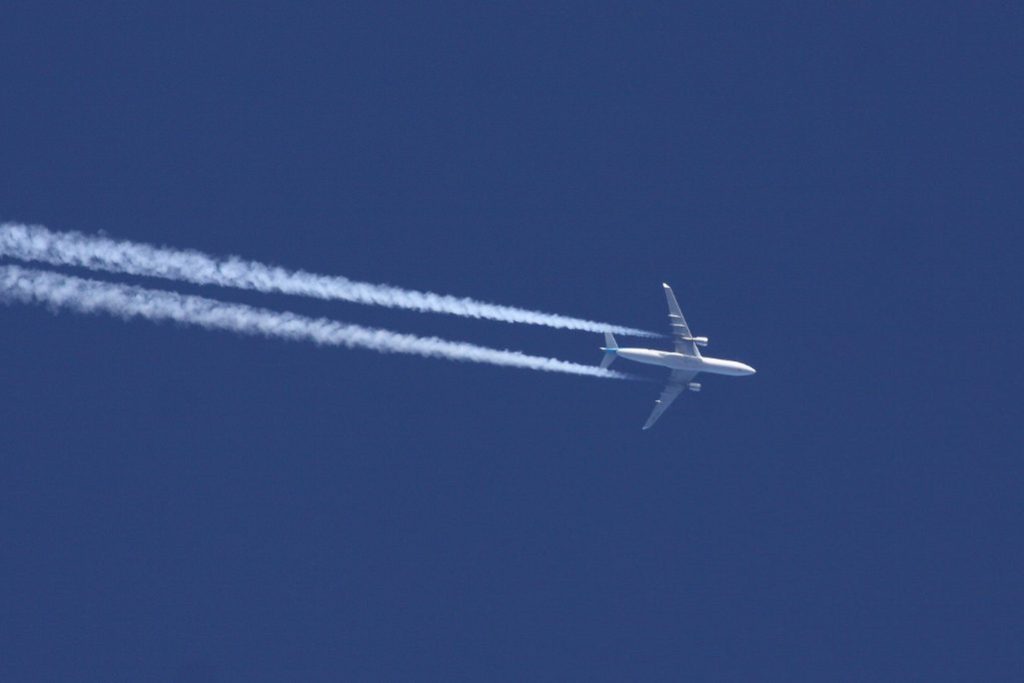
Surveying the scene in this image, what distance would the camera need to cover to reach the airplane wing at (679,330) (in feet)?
297

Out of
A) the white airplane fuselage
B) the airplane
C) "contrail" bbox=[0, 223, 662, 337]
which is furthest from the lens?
the white airplane fuselage

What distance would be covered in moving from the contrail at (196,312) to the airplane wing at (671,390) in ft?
39.9

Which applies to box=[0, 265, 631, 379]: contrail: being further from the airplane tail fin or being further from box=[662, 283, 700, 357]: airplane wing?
box=[662, 283, 700, 357]: airplane wing

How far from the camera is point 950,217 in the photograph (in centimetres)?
11350

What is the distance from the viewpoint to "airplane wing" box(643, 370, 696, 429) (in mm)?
94188

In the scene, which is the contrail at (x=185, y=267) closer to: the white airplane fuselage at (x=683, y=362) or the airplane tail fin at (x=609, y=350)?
the airplane tail fin at (x=609, y=350)

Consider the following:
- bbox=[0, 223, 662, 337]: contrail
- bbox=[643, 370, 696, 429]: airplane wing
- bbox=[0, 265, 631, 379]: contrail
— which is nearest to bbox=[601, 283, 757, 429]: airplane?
bbox=[643, 370, 696, 429]: airplane wing

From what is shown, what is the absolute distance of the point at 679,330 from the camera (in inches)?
3573

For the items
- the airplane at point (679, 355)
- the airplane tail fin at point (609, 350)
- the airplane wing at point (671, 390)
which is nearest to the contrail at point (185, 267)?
the airplane tail fin at point (609, 350)

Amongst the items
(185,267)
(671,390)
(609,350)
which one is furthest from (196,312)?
(671,390)

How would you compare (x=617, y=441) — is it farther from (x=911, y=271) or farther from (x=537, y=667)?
(x=911, y=271)

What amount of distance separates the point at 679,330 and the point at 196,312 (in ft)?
87.9

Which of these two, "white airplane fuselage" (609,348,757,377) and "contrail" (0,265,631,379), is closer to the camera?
"contrail" (0,265,631,379)

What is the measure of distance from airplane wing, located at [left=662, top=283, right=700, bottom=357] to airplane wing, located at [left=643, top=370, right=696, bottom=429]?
2792 mm
